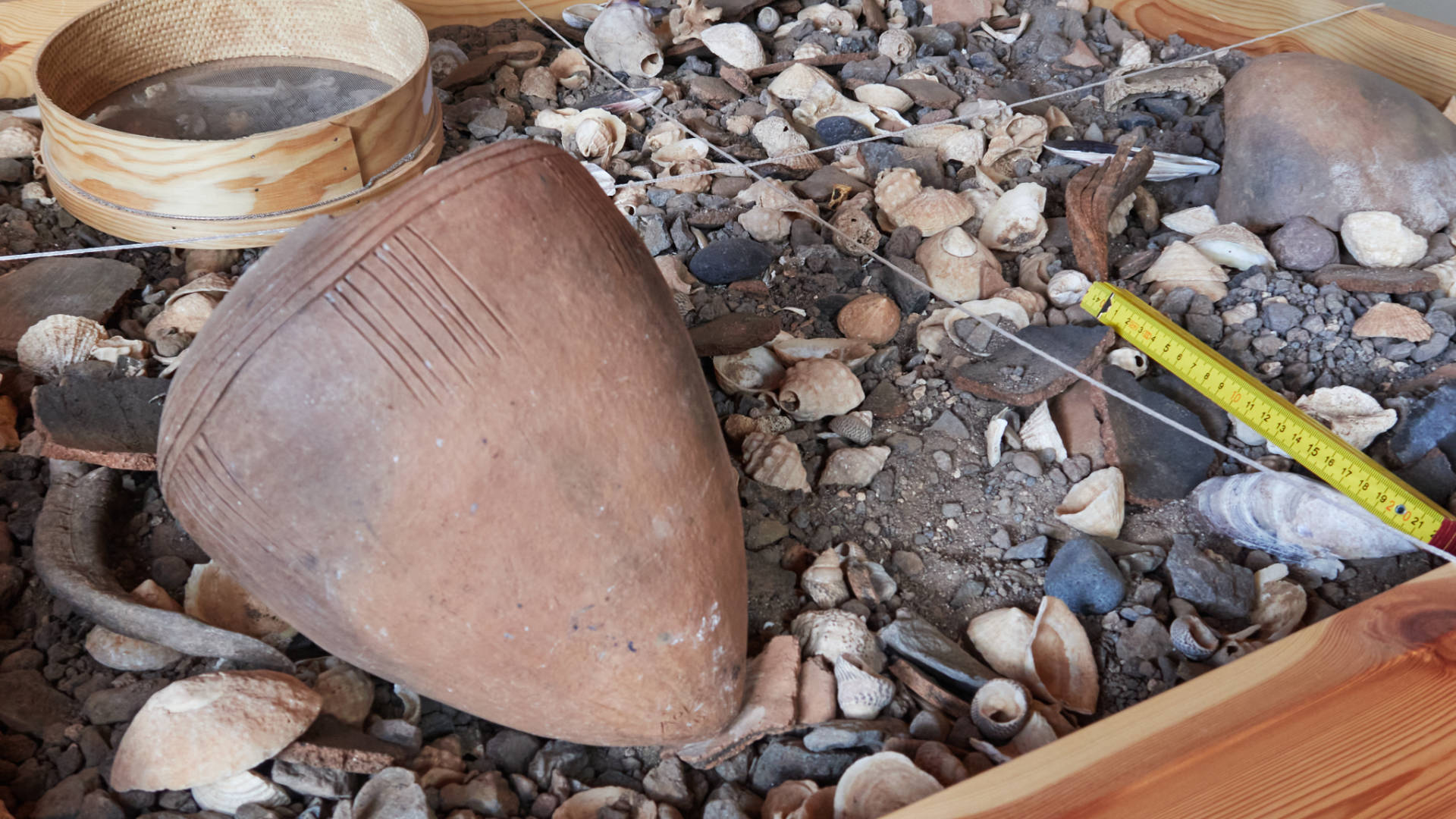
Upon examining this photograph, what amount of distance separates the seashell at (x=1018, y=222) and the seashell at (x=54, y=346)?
5.50 feet

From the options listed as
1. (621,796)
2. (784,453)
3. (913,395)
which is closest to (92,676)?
(621,796)

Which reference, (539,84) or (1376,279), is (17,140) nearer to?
(539,84)

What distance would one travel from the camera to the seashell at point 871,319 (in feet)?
A: 5.98

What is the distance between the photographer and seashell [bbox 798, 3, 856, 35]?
9.04 feet

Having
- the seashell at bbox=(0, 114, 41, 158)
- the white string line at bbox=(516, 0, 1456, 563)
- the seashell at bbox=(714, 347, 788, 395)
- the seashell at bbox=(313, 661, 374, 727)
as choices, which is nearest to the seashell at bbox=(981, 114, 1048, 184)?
the white string line at bbox=(516, 0, 1456, 563)

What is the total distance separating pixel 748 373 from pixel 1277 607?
0.85 meters

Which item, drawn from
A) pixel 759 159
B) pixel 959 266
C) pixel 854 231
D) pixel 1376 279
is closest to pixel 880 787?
pixel 959 266

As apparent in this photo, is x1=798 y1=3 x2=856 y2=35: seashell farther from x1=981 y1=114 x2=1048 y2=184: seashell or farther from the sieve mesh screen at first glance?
the sieve mesh screen

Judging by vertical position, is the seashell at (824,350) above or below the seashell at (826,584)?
above

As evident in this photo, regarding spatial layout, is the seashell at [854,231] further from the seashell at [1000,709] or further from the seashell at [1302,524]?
the seashell at [1000,709]

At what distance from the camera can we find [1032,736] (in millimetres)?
1155

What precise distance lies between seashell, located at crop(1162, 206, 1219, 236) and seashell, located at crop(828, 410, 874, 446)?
3.03ft

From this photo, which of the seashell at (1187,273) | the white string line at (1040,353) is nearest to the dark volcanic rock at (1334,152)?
the seashell at (1187,273)

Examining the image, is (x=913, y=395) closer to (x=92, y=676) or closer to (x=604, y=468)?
(x=604, y=468)
